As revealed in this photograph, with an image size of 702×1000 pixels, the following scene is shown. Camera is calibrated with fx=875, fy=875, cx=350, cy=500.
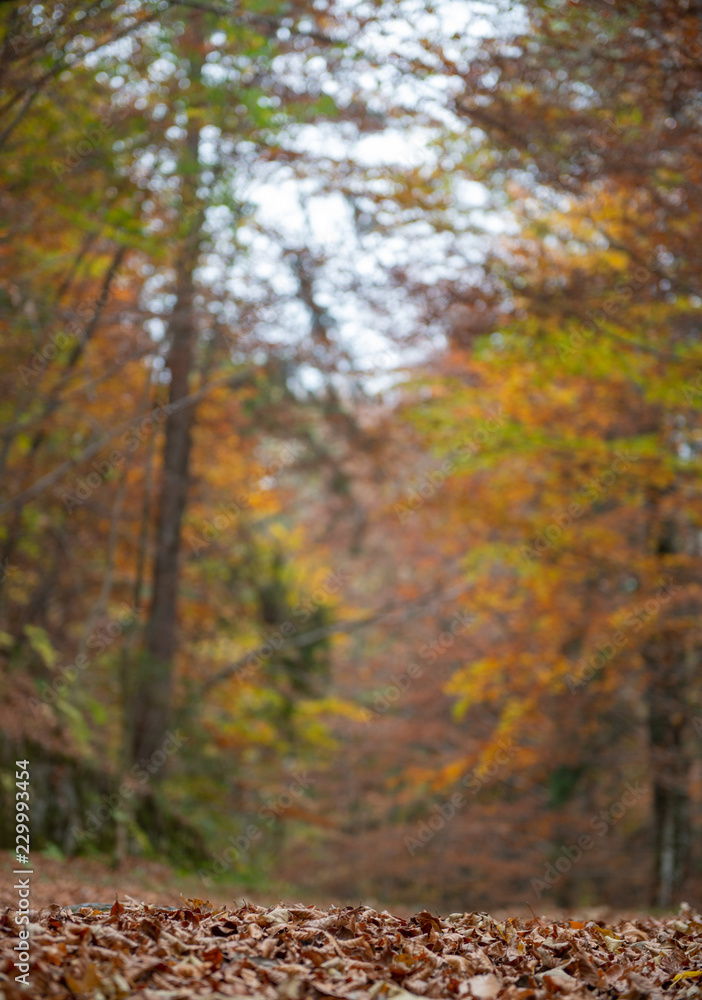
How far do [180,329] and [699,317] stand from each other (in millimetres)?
5841

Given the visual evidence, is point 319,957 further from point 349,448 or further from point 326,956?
point 349,448

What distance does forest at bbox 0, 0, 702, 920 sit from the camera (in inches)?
273

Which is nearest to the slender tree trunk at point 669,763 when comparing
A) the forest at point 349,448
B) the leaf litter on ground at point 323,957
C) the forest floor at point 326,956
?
the forest at point 349,448

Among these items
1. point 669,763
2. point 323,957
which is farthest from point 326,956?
point 669,763

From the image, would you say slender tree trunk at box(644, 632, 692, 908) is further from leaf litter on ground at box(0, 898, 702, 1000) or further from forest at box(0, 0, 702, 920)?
leaf litter on ground at box(0, 898, 702, 1000)

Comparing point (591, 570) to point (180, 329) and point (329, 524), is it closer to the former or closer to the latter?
point (329, 524)

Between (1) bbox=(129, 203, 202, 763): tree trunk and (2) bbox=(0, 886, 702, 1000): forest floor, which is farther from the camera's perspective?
(1) bbox=(129, 203, 202, 763): tree trunk

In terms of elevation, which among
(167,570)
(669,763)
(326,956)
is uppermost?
(326,956)

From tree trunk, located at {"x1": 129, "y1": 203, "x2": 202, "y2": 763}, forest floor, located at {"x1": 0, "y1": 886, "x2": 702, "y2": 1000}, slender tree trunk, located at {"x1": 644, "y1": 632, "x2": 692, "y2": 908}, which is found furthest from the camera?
tree trunk, located at {"x1": 129, "y1": 203, "x2": 202, "y2": 763}

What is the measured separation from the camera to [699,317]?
7.97 m

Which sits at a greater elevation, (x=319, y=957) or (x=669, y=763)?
(x=319, y=957)

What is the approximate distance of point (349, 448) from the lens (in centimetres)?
1351

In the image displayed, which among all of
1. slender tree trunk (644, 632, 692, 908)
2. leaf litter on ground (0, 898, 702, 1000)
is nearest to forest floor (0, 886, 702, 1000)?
leaf litter on ground (0, 898, 702, 1000)

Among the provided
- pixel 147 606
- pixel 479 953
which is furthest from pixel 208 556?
pixel 479 953
